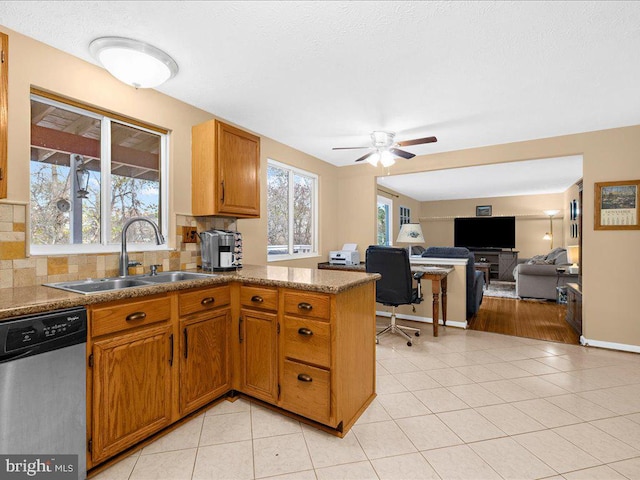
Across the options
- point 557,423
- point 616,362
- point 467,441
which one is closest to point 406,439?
point 467,441

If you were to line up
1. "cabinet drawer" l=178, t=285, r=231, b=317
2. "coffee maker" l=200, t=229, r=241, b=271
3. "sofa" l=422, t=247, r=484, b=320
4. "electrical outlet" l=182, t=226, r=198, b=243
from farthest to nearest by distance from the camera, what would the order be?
"sofa" l=422, t=247, r=484, b=320, "electrical outlet" l=182, t=226, r=198, b=243, "coffee maker" l=200, t=229, r=241, b=271, "cabinet drawer" l=178, t=285, r=231, b=317

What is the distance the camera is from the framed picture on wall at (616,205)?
10.6 ft

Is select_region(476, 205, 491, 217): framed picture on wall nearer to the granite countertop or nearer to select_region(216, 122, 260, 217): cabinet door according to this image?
select_region(216, 122, 260, 217): cabinet door

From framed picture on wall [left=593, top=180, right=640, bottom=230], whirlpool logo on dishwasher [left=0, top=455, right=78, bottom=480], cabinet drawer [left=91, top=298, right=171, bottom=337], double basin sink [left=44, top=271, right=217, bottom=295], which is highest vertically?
framed picture on wall [left=593, top=180, right=640, bottom=230]

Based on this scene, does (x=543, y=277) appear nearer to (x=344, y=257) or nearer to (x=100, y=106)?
(x=344, y=257)

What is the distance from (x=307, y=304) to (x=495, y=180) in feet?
20.3

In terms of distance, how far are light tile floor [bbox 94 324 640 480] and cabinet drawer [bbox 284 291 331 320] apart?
0.72 metres

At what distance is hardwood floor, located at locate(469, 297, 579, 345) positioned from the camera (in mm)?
3869

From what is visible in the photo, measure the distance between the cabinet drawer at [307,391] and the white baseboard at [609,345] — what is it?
331cm

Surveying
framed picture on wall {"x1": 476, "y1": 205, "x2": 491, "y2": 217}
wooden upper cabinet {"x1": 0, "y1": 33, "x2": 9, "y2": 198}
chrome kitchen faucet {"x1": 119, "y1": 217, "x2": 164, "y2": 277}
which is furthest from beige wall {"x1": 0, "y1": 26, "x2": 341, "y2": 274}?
framed picture on wall {"x1": 476, "y1": 205, "x2": 491, "y2": 217}

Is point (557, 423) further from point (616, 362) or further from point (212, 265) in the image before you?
point (212, 265)

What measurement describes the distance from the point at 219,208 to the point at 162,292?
989 mm

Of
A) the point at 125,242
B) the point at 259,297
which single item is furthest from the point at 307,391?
the point at 125,242

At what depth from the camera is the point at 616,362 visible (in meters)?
2.99
